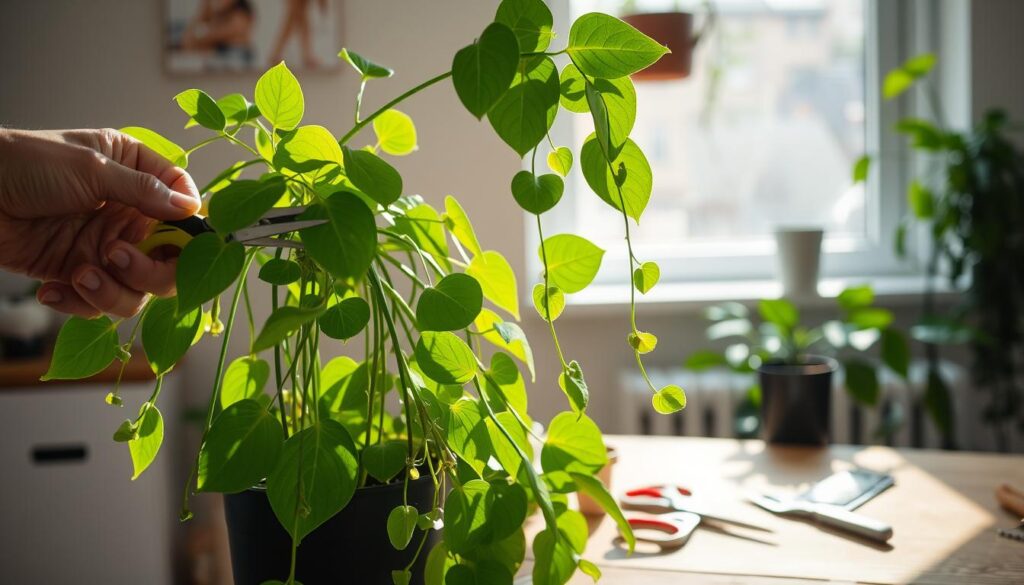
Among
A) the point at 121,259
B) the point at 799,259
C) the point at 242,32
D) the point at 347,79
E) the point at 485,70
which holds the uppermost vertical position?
the point at 242,32

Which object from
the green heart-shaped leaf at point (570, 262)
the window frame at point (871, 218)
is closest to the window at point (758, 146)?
the window frame at point (871, 218)

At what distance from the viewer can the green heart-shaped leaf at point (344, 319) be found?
0.64 meters

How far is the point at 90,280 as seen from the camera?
787 millimetres

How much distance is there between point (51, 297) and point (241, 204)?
414 mm

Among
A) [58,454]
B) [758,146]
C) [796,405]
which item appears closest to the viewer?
[796,405]

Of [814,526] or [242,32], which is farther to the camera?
[242,32]

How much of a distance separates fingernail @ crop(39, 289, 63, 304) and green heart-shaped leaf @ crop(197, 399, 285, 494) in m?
0.33

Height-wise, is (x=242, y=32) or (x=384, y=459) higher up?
(x=242, y=32)

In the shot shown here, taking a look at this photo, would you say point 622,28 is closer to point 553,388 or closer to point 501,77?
→ point 501,77

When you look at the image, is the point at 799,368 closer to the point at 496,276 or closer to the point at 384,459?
the point at 496,276

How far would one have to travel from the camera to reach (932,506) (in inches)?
45.4

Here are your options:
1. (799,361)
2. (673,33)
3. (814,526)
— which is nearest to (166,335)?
(814,526)

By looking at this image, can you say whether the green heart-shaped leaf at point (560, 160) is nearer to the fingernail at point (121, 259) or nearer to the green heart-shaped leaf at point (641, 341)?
the green heart-shaped leaf at point (641, 341)

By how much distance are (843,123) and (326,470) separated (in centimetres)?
252
